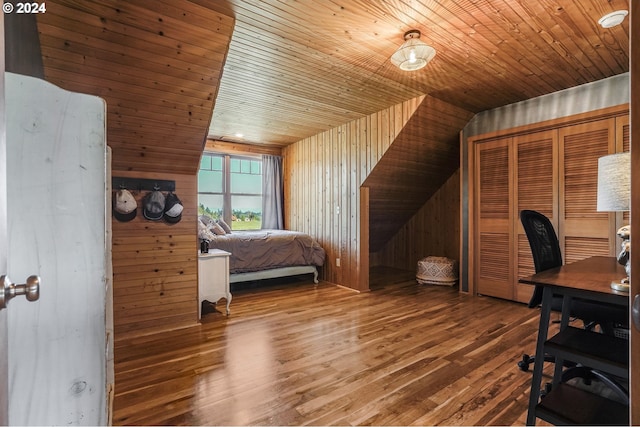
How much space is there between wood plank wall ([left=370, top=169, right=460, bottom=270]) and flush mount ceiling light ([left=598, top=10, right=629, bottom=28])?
125 inches

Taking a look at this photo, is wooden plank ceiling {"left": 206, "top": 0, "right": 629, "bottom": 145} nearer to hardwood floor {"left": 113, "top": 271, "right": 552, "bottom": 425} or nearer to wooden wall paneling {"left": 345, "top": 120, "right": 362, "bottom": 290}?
wooden wall paneling {"left": 345, "top": 120, "right": 362, "bottom": 290}

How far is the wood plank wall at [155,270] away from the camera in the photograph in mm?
2752

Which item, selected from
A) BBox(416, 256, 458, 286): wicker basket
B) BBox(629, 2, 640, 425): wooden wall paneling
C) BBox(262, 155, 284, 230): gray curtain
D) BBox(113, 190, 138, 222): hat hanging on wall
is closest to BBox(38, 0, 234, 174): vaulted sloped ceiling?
BBox(113, 190, 138, 222): hat hanging on wall

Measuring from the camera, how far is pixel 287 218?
5.85m

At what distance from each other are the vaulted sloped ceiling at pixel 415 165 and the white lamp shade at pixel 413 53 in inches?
46.4

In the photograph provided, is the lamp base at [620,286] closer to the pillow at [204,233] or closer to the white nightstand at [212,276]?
the white nightstand at [212,276]

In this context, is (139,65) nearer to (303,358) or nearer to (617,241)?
(303,358)

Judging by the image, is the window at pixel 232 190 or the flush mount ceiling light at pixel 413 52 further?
the window at pixel 232 190

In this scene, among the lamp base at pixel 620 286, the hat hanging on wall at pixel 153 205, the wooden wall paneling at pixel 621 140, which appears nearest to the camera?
the lamp base at pixel 620 286

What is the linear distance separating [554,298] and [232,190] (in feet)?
16.1

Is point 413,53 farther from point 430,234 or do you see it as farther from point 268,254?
point 430,234

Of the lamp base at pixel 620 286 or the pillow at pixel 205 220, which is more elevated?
the pillow at pixel 205 220

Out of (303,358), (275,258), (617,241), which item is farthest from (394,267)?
(303,358)

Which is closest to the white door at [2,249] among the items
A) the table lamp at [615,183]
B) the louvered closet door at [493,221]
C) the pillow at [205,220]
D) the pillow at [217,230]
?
the table lamp at [615,183]
